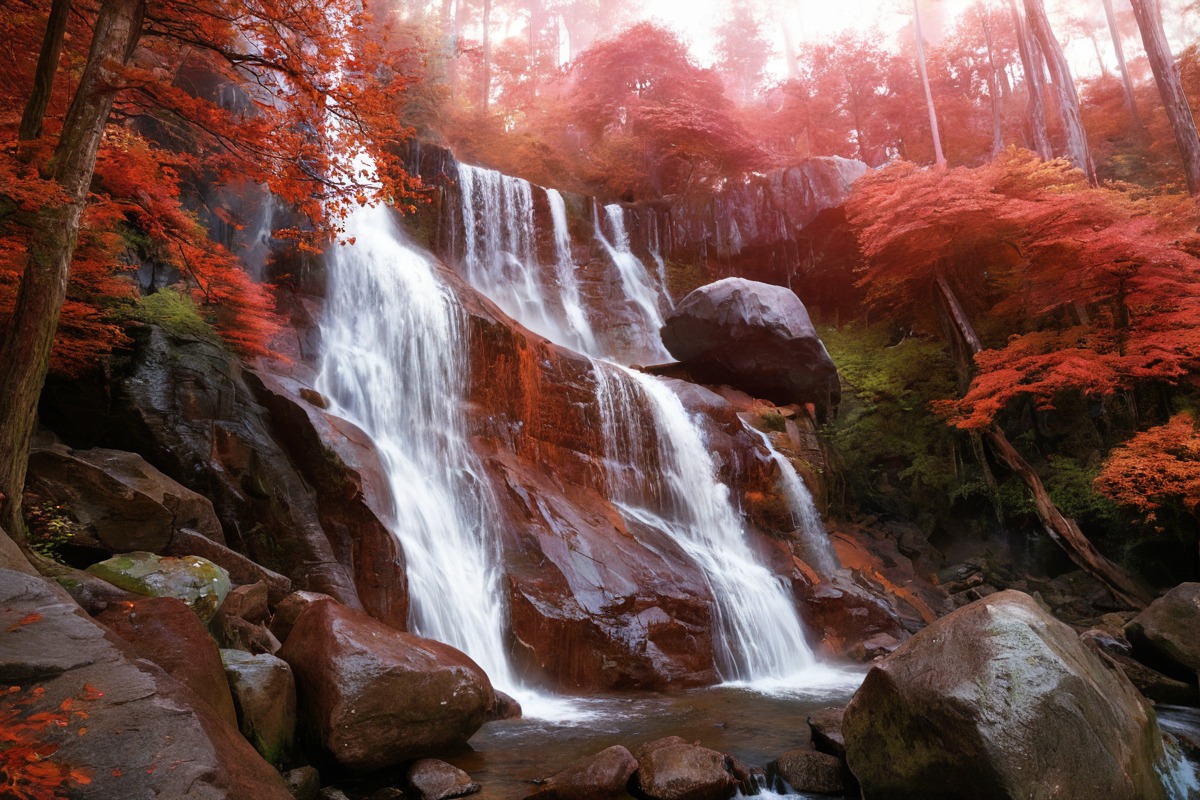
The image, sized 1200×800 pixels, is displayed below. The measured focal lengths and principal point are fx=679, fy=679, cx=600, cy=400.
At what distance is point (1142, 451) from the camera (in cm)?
Result: 1144

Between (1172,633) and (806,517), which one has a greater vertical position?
(806,517)

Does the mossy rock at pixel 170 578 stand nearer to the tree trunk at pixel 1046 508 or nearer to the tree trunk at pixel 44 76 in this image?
the tree trunk at pixel 44 76

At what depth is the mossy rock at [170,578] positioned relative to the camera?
17.1 ft

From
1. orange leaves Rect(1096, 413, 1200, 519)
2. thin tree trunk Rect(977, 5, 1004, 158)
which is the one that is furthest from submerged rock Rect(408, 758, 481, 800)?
thin tree trunk Rect(977, 5, 1004, 158)

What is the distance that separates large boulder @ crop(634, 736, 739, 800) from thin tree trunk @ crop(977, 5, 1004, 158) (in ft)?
81.6

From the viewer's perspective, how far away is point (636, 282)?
21.6m

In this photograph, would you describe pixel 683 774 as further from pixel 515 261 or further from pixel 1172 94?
pixel 1172 94

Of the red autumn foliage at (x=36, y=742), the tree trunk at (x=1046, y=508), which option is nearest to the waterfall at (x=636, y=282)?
the tree trunk at (x=1046, y=508)

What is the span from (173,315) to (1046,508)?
1534cm

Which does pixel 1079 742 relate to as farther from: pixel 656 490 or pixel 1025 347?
pixel 1025 347

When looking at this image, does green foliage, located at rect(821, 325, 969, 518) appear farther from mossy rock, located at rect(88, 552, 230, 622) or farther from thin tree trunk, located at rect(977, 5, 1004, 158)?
mossy rock, located at rect(88, 552, 230, 622)

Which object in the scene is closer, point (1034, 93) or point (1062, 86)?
point (1062, 86)

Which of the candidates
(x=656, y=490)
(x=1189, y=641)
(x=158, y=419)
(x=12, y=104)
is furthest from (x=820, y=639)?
(x=12, y=104)

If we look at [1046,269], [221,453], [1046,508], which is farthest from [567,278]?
[221,453]
